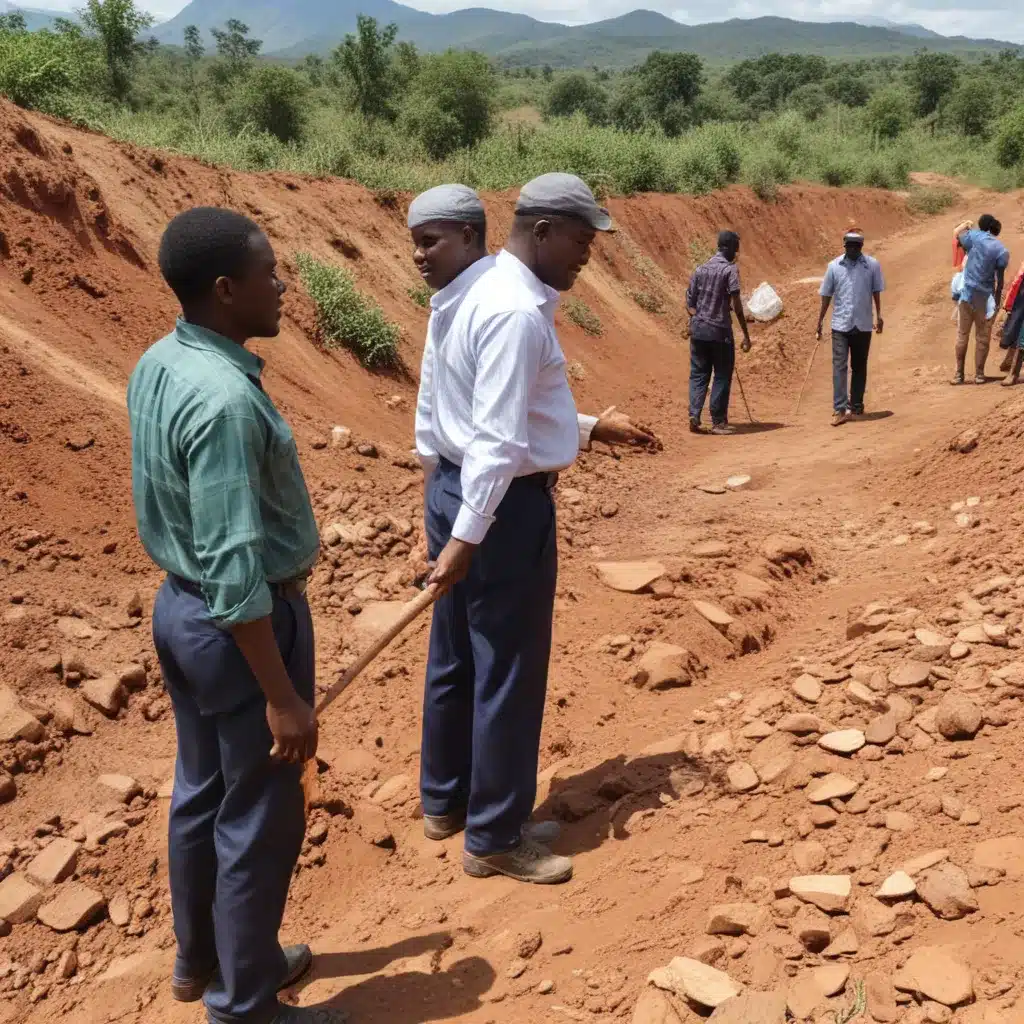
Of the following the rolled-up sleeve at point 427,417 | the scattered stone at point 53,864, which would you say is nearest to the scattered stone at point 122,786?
the scattered stone at point 53,864

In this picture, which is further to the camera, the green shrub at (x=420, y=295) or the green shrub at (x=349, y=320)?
the green shrub at (x=420, y=295)

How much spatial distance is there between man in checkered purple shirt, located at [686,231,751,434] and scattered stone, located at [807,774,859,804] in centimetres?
581

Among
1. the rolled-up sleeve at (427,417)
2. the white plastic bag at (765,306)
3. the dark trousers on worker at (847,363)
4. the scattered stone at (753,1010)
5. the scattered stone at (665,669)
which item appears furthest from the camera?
the white plastic bag at (765,306)

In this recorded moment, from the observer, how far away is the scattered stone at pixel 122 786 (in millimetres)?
3421

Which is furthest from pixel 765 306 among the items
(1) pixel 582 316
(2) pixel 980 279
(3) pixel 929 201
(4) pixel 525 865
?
(3) pixel 929 201

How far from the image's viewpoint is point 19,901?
292cm

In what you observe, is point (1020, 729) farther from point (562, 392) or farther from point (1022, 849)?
point (562, 392)

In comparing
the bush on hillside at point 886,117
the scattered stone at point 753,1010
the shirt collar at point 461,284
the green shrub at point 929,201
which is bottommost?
the scattered stone at point 753,1010

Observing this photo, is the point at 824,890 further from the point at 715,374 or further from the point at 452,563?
the point at 715,374

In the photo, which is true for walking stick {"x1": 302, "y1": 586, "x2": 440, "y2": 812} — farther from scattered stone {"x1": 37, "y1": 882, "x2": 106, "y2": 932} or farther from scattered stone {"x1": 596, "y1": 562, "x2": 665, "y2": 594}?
→ scattered stone {"x1": 596, "y1": 562, "x2": 665, "y2": 594}

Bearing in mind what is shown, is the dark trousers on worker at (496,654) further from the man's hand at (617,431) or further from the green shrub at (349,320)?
the green shrub at (349,320)

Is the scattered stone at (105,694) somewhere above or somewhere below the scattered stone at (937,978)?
below

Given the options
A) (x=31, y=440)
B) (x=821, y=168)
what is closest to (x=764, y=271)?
(x=821, y=168)

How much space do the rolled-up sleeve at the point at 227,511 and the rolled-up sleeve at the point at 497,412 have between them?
27.1 inches
